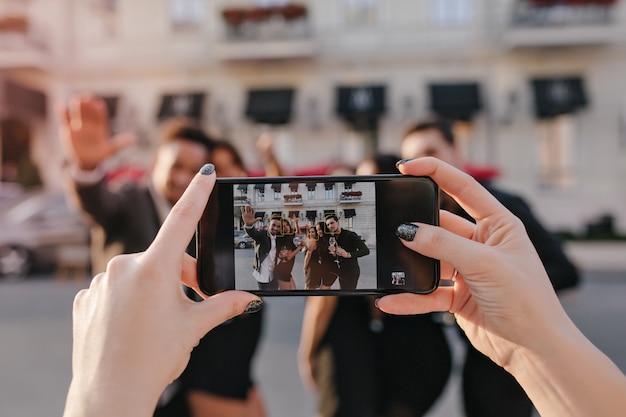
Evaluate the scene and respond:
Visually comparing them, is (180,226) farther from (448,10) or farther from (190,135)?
(448,10)

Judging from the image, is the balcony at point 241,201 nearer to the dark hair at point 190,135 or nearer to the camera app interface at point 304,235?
the camera app interface at point 304,235

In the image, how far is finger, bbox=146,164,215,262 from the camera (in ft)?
3.24

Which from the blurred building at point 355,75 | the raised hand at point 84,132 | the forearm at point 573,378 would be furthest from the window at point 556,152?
the forearm at point 573,378

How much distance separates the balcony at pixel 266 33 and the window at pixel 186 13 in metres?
1.18

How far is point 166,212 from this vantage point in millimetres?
2381

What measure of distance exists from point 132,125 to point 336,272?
13903 mm

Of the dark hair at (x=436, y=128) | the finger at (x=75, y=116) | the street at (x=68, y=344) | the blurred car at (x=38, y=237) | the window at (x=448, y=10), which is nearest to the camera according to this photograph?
the finger at (x=75, y=116)

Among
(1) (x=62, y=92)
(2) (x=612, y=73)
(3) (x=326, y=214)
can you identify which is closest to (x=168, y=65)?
(1) (x=62, y=92)

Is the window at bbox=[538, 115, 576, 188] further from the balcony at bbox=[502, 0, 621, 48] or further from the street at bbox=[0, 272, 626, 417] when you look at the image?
→ the street at bbox=[0, 272, 626, 417]

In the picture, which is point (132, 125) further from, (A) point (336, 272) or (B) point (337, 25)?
(A) point (336, 272)

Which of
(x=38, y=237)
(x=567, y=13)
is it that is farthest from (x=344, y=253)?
(x=567, y=13)

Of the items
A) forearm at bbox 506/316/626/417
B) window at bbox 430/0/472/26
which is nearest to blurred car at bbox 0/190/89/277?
forearm at bbox 506/316/626/417

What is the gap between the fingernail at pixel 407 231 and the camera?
3.87ft

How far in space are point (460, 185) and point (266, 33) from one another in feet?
43.5
